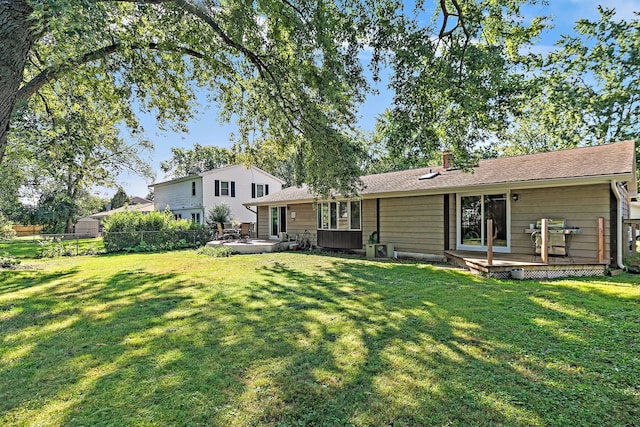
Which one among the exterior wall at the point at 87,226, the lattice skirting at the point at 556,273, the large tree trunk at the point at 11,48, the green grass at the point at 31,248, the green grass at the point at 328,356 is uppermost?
the large tree trunk at the point at 11,48

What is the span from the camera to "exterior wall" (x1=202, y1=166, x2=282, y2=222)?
23500 millimetres

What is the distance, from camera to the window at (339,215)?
13406mm

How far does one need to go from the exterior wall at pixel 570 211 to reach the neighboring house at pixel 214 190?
1779 cm

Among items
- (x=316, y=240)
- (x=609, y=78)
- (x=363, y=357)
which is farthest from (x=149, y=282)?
(x=609, y=78)

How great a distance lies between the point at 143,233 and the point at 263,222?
249 inches

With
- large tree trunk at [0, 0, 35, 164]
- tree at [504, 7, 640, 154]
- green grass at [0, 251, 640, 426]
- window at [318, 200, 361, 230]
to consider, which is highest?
tree at [504, 7, 640, 154]

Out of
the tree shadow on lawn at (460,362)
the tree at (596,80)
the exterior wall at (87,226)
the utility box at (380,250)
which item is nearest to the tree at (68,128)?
the tree shadow on lawn at (460,362)

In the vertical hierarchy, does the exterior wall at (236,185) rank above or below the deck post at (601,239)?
above

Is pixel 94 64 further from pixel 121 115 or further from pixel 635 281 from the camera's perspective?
pixel 635 281

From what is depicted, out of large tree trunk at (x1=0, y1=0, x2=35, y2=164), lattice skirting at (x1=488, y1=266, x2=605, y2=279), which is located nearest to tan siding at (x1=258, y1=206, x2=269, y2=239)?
lattice skirting at (x1=488, y1=266, x2=605, y2=279)

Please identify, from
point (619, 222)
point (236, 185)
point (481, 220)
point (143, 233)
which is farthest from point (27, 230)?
point (619, 222)

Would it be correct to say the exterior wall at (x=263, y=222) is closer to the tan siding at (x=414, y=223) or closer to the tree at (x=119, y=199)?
the tan siding at (x=414, y=223)

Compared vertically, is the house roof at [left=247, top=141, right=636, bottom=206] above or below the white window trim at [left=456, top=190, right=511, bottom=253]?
above

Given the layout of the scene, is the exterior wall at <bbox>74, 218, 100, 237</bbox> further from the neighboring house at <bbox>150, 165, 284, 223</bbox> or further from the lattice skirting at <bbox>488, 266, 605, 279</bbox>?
the lattice skirting at <bbox>488, 266, 605, 279</bbox>
